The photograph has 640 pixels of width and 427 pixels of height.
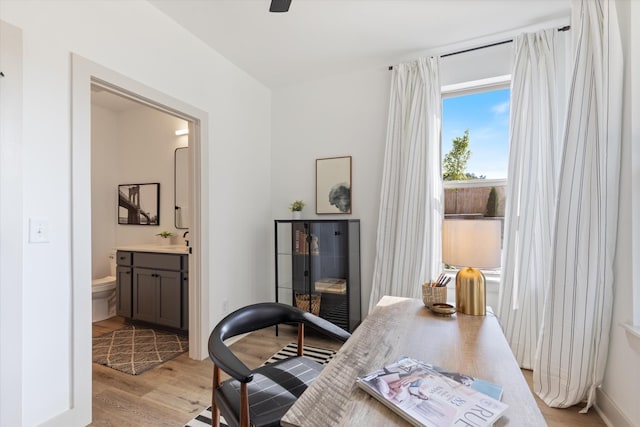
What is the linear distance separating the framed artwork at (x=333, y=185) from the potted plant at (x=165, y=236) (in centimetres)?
192

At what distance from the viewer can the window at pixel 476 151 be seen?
110 inches

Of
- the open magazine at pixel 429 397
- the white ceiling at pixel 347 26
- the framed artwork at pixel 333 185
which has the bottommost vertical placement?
the open magazine at pixel 429 397

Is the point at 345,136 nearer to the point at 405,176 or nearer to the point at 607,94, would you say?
the point at 405,176

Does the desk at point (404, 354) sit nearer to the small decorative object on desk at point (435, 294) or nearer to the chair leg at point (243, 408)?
the small decorative object on desk at point (435, 294)

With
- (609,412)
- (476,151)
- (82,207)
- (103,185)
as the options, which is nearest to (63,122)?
(82,207)

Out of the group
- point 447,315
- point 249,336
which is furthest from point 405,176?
point 249,336

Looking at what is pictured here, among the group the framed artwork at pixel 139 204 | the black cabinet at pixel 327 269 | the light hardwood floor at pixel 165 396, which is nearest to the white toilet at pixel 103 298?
the framed artwork at pixel 139 204

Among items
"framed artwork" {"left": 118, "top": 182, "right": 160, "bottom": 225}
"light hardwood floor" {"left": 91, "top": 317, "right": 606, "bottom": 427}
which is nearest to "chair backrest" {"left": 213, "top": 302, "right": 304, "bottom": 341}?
"light hardwood floor" {"left": 91, "top": 317, "right": 606, "bottom": 427}

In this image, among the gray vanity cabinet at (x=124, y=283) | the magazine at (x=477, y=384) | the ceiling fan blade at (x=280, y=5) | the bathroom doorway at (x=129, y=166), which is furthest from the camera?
the bathroom doorway at (x=129, y=166)

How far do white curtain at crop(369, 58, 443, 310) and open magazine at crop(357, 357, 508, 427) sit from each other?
6.26ft

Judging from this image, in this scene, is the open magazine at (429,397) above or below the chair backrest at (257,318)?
above

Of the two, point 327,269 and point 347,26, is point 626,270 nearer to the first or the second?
point 327,269

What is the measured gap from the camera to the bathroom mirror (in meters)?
3.84

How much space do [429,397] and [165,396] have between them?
2019 millimetres
